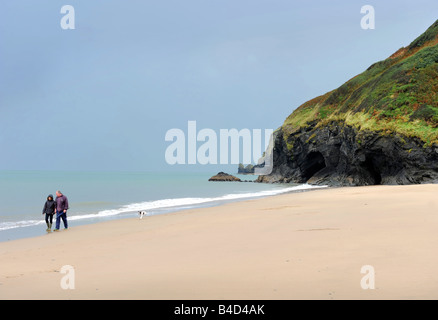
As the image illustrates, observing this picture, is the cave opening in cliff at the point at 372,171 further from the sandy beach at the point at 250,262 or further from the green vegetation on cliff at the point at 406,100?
the sandy beach at the point at 250,262

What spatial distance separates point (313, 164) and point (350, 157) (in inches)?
840

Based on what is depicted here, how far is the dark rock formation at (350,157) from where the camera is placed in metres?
35.6

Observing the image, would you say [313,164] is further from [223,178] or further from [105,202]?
[105,202]

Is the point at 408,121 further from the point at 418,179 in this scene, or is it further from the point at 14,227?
the point at 14,227

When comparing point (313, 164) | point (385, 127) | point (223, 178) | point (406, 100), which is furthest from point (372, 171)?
point (223, 178)

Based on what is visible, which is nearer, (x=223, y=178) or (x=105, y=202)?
(x=105, y=202)

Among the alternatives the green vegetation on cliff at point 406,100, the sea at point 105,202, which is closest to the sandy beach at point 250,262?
the sea at point 105,202

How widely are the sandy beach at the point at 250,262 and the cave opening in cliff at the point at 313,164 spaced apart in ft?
196

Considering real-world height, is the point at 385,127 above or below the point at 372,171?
above

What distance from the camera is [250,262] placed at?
6270 millimetres

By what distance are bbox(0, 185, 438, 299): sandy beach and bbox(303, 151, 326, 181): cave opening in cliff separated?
59679mm

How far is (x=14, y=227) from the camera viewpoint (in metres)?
17.1
